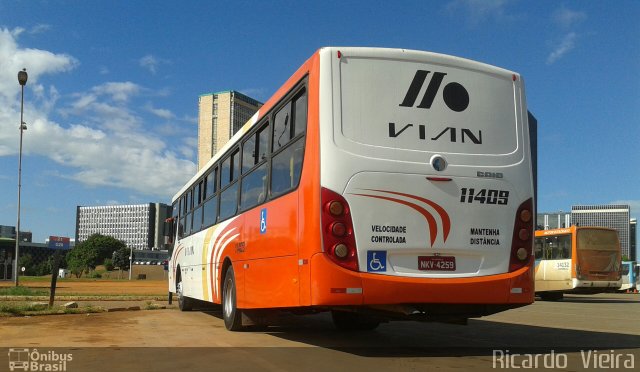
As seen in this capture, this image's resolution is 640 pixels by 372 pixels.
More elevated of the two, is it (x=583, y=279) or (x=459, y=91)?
(x=459, y=91)

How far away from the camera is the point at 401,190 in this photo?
716cm

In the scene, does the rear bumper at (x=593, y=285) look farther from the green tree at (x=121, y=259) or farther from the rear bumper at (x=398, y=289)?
the green tree at (x=121, y=259)

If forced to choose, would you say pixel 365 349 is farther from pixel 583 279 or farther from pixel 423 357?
pixel 583 279

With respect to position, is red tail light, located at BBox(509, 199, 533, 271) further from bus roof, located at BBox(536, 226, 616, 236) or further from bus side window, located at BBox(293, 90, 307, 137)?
bus roof, located at BBox(536, 226, 616, 236)

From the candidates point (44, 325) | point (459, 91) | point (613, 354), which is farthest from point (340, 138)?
point (44, 325)

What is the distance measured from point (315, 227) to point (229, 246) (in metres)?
4.31

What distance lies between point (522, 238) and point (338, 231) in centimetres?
A: 243

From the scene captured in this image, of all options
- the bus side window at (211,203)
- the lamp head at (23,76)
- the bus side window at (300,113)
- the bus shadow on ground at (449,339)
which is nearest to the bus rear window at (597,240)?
the bus shadow on ground at (449,339)

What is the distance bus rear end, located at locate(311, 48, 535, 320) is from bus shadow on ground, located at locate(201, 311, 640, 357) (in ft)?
3.02

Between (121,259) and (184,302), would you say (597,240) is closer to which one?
(184,302)

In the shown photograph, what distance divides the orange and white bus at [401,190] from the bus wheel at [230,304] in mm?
1902

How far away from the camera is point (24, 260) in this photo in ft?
410

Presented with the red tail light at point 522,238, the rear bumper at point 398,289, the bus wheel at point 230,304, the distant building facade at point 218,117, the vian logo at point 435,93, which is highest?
the distant building facade at point 218,117

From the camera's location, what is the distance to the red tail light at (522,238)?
7512 mm
